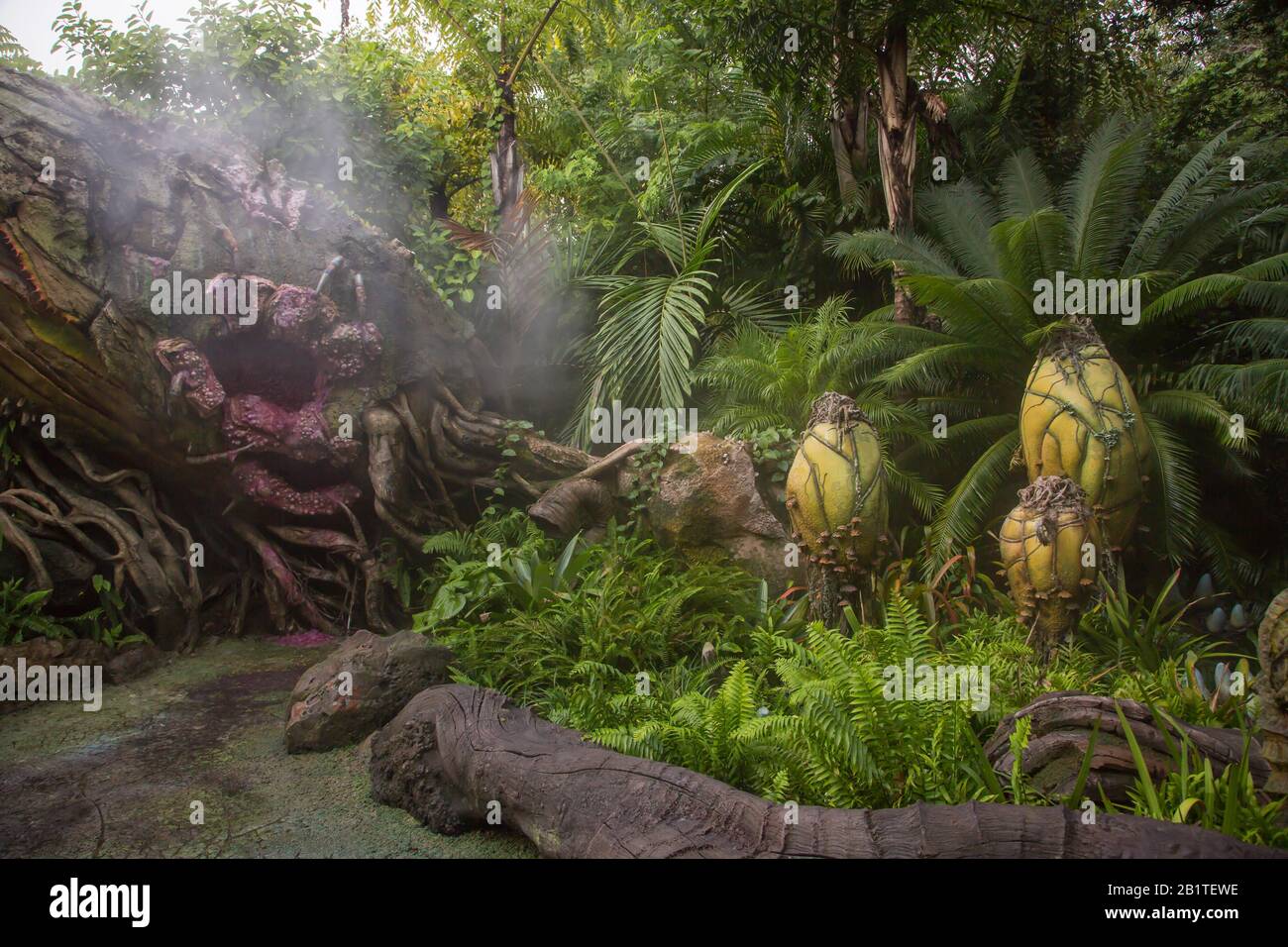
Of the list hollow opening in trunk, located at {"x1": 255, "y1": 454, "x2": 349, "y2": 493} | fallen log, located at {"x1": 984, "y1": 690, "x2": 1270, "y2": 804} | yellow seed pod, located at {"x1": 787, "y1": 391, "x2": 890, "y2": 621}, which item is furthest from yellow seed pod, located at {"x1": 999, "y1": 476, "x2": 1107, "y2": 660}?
hollow opening in trunk, located at {"x1": 255, "y1": 454, "x2": 349, "y2": 493}

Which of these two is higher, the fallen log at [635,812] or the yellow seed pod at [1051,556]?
the yellow seed pod at [1051,556]

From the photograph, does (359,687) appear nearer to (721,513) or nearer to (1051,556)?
(721,513)

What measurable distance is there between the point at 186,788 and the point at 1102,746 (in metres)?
3.21

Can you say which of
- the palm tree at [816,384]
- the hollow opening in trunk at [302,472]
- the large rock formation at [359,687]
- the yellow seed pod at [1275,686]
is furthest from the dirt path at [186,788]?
the palm tree at [816,384]

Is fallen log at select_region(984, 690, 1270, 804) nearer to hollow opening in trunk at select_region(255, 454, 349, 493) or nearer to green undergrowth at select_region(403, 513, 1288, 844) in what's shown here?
green undergrowth at select_region(403, 513, 1288, 844)

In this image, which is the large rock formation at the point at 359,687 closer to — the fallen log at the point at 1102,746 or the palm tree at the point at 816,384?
the fallen log at the point at 1102,746

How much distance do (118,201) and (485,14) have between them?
4.27m

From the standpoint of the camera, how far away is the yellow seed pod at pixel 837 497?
393 centimetres

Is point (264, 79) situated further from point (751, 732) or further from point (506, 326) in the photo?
point (751, 732)

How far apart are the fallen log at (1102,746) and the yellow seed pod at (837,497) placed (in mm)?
1307

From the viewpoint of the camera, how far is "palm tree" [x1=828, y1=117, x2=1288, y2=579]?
4574mm

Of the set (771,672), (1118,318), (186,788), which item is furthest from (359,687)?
(1118,318)
